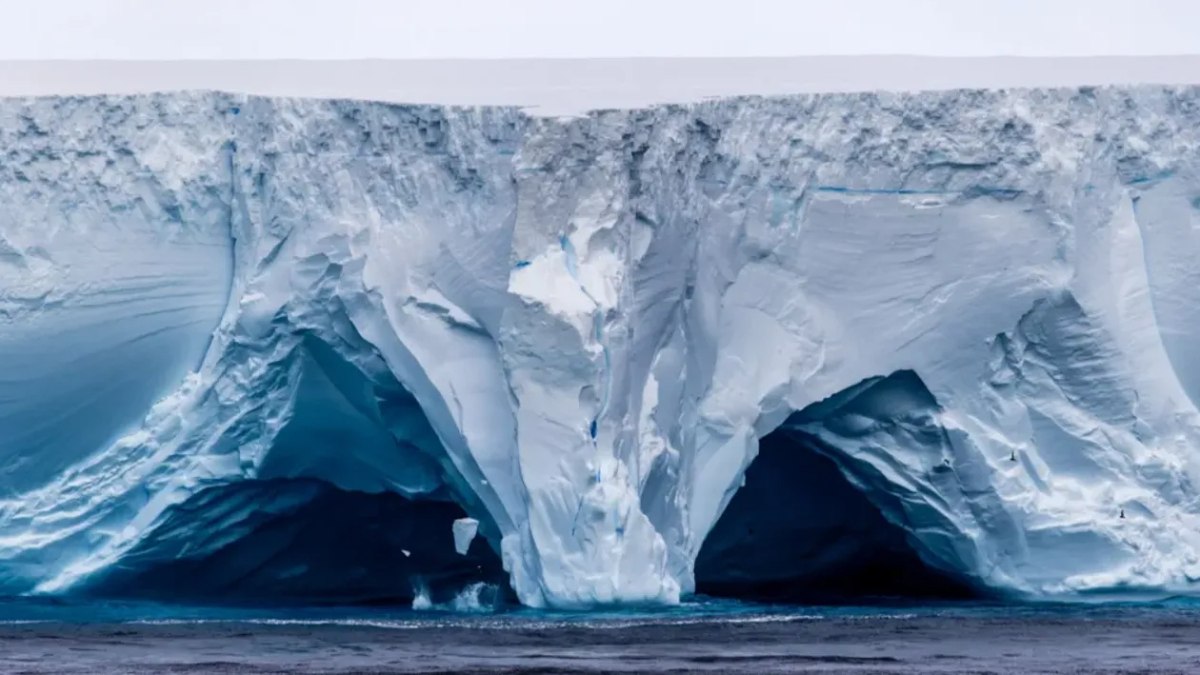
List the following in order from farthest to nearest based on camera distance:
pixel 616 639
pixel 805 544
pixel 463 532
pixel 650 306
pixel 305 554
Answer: pixel 805 544, pixel 305 554, pixel 650 306, pixel 463 532, pixel 616 639

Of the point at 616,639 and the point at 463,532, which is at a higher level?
the point at 463,532

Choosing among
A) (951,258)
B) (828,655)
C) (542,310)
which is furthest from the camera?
(951,258)

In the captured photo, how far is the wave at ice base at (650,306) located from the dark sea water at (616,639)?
36 centimetres

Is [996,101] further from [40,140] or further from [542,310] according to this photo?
[40,140]

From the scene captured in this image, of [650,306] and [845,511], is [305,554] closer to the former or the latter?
[650,306]

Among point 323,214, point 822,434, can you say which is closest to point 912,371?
point 822,434

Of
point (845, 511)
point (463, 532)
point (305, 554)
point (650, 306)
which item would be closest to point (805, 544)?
point (845, 511)

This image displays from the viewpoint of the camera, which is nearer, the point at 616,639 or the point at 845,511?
the point at 616,639

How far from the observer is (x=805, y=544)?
16.5m

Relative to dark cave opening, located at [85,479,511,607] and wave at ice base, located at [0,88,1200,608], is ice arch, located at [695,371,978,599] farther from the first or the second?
dark cave opening, located at [85,479,511,607]

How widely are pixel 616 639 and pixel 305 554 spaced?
10.7 feet

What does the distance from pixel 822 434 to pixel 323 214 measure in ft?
10.3

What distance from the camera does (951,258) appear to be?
1509cm

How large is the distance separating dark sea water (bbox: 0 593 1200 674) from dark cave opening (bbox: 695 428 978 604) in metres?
0.76
